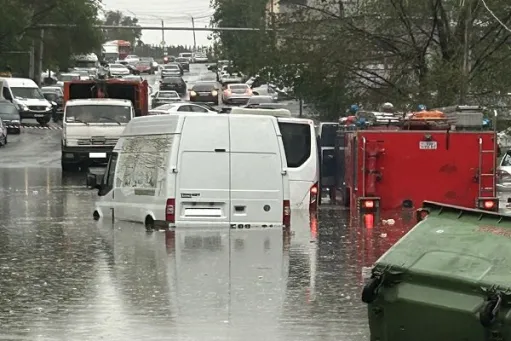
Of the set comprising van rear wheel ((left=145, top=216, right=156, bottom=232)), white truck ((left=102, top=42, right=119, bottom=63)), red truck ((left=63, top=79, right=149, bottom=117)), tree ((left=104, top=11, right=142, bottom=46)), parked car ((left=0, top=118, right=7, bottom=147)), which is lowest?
parked car ((left=0, top=118, right=7, bottom=147))

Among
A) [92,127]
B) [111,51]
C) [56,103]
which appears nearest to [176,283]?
[92,127]

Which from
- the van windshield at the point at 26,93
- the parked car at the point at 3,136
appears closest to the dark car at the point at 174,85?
the van windshield at the point at 26,93

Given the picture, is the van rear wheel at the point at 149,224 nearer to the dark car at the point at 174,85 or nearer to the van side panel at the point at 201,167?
the van side panel at the point at 201,167

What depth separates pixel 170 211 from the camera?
58.0ft

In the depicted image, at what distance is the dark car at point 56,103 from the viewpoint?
62875mm

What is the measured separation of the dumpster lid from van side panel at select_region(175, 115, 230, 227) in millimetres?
9235

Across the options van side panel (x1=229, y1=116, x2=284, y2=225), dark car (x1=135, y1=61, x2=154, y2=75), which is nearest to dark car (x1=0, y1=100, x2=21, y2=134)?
van side panel (x1=229, y1=116, x2=284, y2=225)

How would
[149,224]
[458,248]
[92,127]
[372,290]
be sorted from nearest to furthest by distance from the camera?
[458,248], [372,290], [149,224], [92,127]

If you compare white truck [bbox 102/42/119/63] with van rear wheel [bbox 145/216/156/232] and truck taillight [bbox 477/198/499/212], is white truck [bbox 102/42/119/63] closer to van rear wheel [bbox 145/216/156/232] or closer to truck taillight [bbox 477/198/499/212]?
truck taillight [bbox 477/198/499/212]

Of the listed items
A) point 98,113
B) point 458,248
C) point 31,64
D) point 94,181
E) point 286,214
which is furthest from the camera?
point 31,64

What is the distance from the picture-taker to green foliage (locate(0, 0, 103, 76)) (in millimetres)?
69500

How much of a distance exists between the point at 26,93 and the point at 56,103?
686 centimetres

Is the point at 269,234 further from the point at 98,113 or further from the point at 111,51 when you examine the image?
the point at 111,51

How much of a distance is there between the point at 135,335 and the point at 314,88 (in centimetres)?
2748
